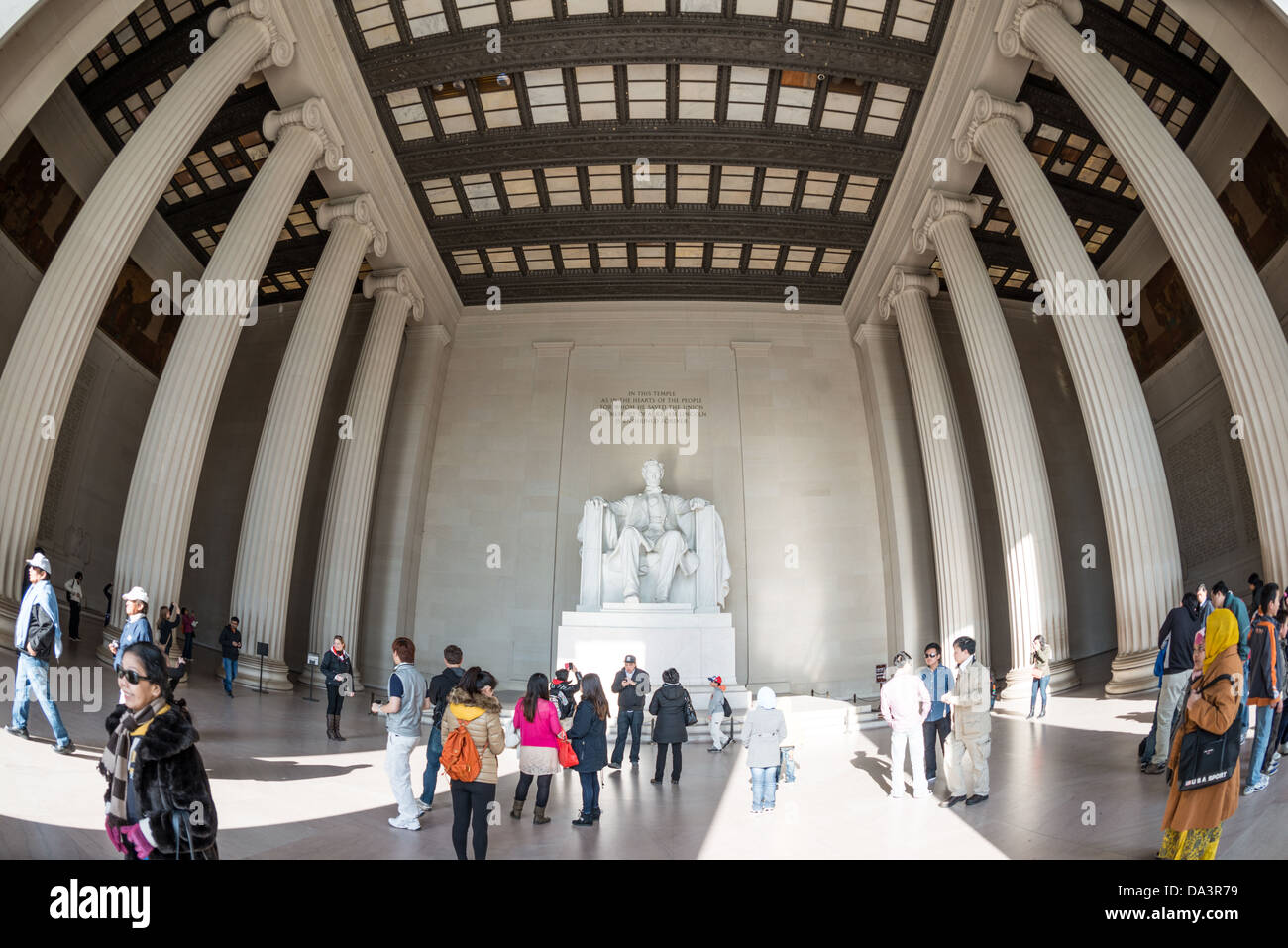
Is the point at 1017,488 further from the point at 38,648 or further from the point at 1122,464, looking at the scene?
the point at 38,648

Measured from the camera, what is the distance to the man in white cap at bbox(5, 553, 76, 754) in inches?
258

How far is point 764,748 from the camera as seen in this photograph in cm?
712

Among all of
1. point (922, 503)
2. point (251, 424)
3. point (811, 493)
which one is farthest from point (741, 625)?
point (251, 424)

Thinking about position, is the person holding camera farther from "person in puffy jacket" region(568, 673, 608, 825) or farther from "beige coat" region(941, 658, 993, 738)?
"beige coat" region(941, 658, 993, 738)

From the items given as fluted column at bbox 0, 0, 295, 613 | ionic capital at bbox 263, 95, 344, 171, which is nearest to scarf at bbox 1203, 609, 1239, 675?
fluted column at bbox 0, 0, 295, 613

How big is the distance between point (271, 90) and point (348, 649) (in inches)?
412

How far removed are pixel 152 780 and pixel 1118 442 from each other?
1225 cm

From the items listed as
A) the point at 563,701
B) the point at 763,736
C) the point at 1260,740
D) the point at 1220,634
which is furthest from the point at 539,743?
the point at 1260,740

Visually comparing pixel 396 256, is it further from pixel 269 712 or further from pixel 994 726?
pixel 994 726

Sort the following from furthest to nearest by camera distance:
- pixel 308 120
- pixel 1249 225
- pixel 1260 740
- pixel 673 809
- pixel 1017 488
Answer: pixel 1249 225, pixel 308 120, pixel 1017 488, pixel 673 809, pixel 1260 740

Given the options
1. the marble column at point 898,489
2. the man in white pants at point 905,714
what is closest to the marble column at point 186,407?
the man in white pants at point 905,714

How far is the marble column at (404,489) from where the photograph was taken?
19.3m

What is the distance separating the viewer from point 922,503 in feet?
64.9

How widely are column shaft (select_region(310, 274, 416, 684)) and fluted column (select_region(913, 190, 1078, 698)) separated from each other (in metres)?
12.0
